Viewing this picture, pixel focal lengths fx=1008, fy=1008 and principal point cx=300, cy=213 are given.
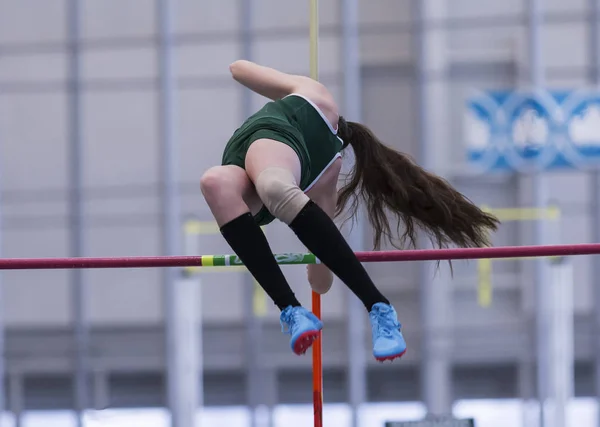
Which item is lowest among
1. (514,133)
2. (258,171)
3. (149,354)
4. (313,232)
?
(149,354)

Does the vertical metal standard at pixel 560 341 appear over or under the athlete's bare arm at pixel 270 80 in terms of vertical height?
under

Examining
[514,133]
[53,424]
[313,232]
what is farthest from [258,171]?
[53,424]

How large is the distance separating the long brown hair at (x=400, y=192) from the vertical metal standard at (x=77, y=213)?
4.94 metres

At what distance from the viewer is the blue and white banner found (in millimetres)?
7652

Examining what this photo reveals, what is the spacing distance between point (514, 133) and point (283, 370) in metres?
2.56

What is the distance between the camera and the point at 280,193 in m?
2.66

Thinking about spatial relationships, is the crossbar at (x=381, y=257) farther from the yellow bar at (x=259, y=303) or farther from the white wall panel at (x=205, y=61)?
the white wall panel at (x=205, y=61)

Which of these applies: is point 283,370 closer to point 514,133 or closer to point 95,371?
point 95,371

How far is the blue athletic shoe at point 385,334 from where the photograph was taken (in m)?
2.62

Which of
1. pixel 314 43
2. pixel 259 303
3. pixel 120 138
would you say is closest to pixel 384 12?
pixel 120 138

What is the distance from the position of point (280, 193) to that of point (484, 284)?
17.1 feet

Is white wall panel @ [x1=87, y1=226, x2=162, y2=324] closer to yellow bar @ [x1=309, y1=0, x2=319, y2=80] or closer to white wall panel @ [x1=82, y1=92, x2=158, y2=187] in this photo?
white wall panel @ [x1=82, y1=92, x2=158, y2=187]

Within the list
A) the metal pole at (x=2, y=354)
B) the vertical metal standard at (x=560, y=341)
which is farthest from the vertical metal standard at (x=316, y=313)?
the metal pole at (x=2, y=354)

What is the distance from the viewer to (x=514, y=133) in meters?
7.61
